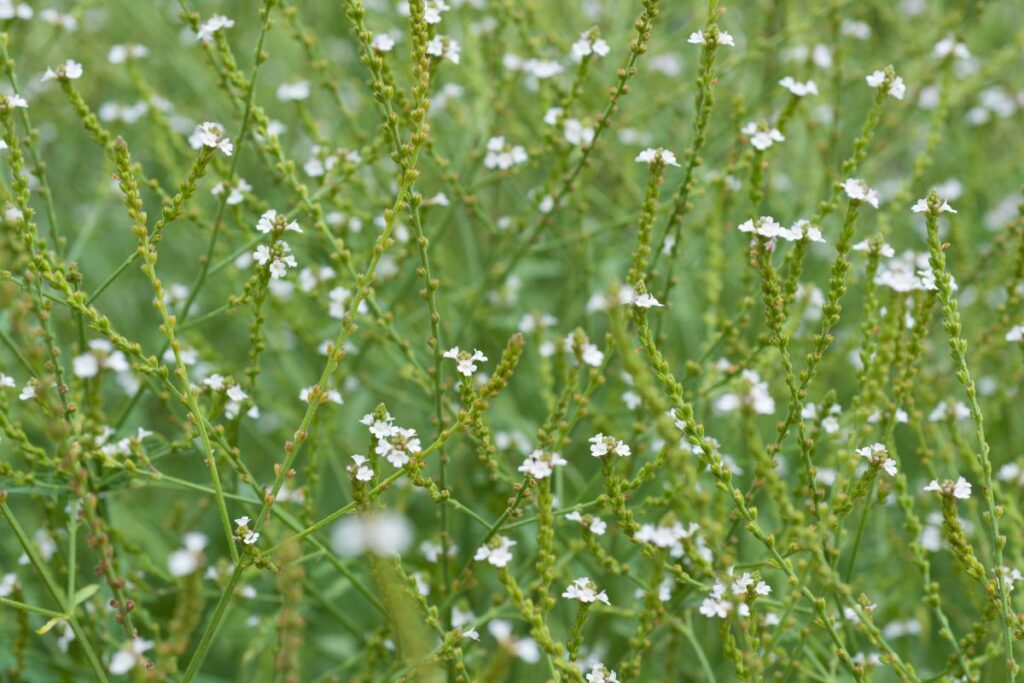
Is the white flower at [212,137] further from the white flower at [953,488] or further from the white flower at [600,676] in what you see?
the white flower at [953,488]

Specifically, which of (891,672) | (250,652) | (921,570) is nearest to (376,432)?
(250,652)

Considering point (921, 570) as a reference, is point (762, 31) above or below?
above

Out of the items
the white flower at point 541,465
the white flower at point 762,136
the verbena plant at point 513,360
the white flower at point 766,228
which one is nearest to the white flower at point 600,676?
the verbena plant at point 513,360

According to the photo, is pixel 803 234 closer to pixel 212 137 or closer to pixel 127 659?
pixel 212 137

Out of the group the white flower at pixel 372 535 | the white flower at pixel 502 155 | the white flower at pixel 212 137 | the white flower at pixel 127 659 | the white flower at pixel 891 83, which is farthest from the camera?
the white flower at pixel 502 155

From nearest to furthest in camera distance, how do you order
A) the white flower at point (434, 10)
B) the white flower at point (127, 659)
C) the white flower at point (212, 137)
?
the white flower at point (127, 659) → the white flower at point (212, 137) → the white flower at point (434, 10)

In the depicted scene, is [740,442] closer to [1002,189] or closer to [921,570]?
[921,570]

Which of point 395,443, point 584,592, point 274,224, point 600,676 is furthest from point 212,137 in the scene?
point 600,676

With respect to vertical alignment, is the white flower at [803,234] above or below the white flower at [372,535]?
above
